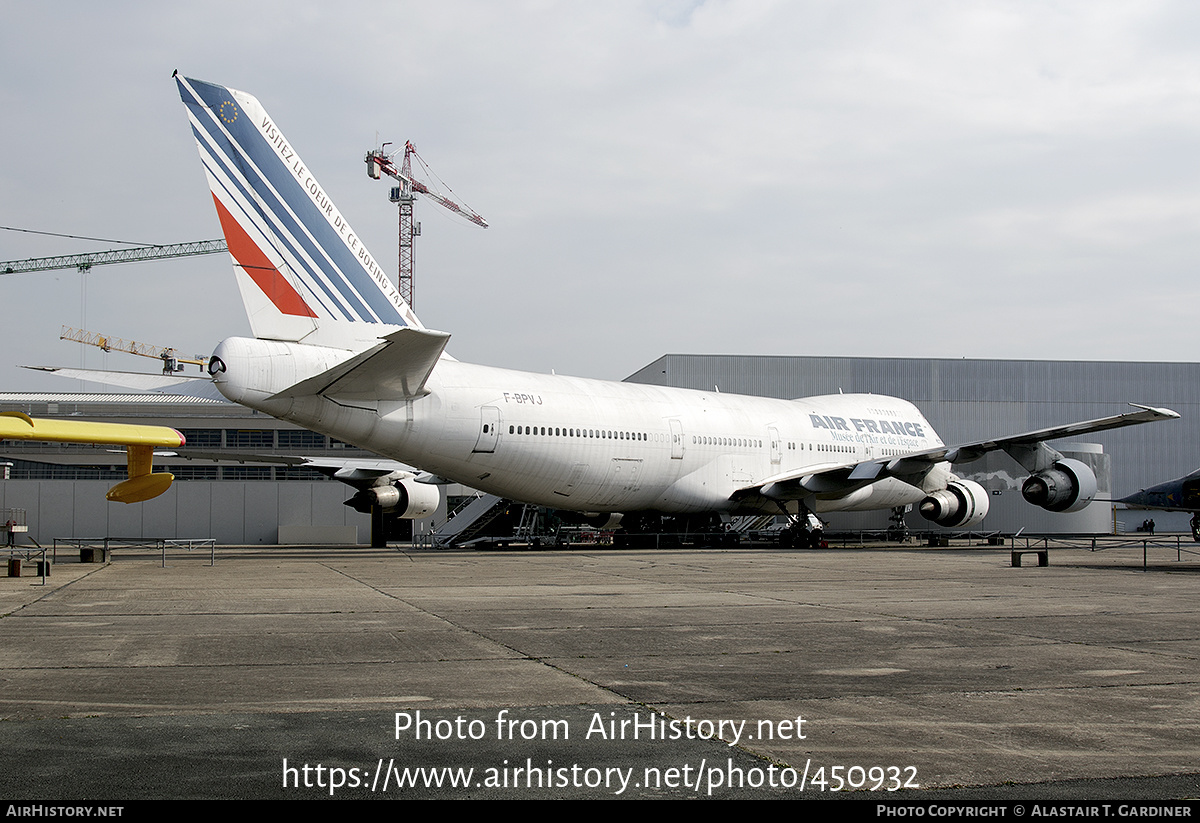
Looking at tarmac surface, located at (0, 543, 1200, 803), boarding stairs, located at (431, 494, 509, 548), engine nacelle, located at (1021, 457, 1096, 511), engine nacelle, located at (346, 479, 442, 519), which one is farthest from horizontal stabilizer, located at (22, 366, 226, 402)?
engine nacelle, located at (1021, 457, 1096, 511)

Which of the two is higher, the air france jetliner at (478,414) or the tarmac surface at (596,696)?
the air france jetliner at (478,414)

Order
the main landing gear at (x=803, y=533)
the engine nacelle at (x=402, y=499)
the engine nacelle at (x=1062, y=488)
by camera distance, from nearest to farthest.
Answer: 1. the engine nacelle at (x=1062, y=488)
2. the engine nacelle at (x=402, y=499)
3. the main landing gear at (x=803, y=533)

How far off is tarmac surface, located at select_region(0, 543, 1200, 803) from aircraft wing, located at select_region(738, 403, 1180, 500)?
14831mm

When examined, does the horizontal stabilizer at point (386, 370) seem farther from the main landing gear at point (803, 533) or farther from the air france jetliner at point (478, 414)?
the main landing gear at point (803, 533)

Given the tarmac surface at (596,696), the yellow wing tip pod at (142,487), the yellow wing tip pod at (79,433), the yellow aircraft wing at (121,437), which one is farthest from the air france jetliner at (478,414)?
the tarmac surface at (596,696)

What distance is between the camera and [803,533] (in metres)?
29.8

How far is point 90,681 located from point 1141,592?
12554 millimetres

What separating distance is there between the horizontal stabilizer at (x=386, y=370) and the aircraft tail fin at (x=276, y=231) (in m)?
1.27

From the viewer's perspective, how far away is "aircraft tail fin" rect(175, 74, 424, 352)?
62.0 feet

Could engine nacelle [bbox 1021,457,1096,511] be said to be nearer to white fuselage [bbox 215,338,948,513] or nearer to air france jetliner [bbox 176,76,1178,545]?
air france jetliner [bbox 176,76,1178,545]

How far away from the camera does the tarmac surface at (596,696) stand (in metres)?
4.16

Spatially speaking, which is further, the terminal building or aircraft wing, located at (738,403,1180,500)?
the terminal building

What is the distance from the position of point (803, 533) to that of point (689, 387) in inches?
881

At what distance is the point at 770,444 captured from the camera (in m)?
30.9
